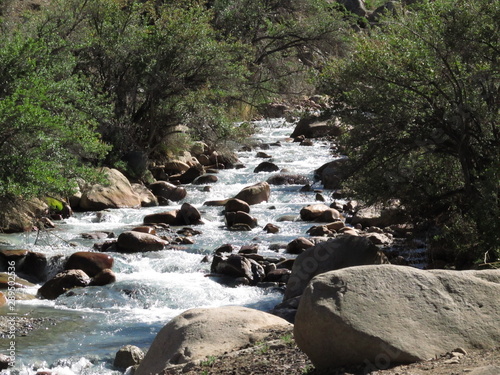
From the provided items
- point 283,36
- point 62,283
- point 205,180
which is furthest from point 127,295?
point 283,36

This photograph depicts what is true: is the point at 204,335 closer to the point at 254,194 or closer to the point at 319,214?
the point at 319,214

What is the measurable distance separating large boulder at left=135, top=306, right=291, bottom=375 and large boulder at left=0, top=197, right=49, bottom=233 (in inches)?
224

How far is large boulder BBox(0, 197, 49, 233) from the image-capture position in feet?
38.4

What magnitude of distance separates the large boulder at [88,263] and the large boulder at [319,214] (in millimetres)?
5906

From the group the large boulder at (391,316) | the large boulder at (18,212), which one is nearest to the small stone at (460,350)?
the large boulder at (391,316)

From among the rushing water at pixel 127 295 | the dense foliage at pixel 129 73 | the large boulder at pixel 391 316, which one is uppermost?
the dense foliage at pixel 129 73

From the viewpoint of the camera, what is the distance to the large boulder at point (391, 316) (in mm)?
5129

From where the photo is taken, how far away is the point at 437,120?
10.7 m

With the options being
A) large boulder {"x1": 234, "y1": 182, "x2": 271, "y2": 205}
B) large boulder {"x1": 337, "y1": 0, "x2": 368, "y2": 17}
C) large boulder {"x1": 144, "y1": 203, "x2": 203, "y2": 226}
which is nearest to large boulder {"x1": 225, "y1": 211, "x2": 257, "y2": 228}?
large boulder {"x1": 144, "y1": 203, "x2": 203, "y2": 226}

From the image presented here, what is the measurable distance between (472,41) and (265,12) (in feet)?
57.8

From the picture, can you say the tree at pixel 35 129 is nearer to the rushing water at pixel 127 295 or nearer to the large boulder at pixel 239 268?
the rushing water at pixel 127 295

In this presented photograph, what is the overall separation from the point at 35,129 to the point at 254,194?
26.7 ft

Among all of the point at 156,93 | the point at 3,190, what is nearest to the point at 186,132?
the point at 156,93

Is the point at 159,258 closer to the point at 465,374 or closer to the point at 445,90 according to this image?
the point at 445,90
